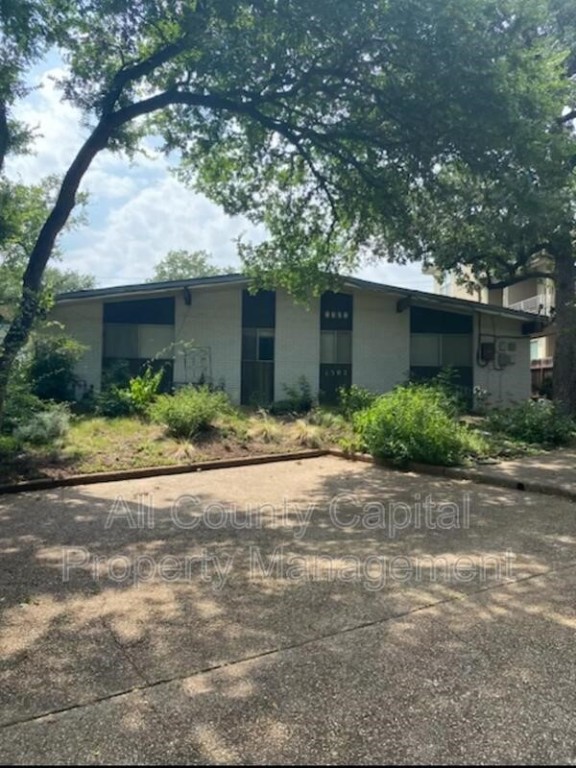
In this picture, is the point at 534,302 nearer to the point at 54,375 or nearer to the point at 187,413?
the point at 187,413

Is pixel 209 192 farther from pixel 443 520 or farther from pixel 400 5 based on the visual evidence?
pixel 443 520

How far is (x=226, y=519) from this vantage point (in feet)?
17.6

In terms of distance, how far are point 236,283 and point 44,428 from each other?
8.45m

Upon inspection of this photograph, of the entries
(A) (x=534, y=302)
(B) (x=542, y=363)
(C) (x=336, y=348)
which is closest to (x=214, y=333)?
(C) (x=336, y=348)

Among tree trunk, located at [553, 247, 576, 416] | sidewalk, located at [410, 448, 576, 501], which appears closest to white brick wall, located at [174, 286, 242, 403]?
sidewalk, located at [410, 448, 576, 501]

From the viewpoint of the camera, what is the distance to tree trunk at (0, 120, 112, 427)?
7.58m

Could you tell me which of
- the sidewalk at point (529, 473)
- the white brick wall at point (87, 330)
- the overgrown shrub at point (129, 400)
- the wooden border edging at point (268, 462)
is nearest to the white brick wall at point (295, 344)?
the overgrown shrub at point (129, 400)

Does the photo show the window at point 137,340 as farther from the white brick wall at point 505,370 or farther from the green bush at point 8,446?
the white brick wall at point 505,370

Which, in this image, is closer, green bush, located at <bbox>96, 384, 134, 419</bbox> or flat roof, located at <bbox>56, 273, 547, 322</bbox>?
green bush, located at <bbox>96, 384, 134, 419</bbox>

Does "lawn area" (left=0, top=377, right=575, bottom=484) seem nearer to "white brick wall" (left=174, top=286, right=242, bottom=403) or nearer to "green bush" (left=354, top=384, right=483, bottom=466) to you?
"green bush" (left=354, top=384, right=483, bottom=466)

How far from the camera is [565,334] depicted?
13.7m

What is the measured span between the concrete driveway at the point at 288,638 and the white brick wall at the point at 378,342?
1184cm

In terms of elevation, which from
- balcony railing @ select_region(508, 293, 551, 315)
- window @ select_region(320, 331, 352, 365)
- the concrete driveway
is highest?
balcony railing @ select_region(508, 293, 551, 315)

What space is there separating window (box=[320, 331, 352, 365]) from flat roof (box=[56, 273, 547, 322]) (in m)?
1.67
